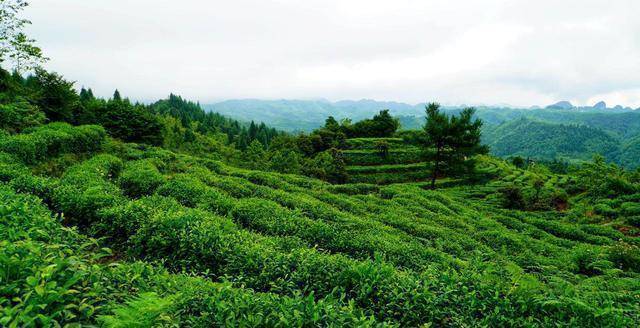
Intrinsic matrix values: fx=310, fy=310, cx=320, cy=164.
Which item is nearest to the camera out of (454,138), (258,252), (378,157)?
(258,252)

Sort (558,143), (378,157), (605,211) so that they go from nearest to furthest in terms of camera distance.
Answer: (605,211)
(378,157)
(558,143)

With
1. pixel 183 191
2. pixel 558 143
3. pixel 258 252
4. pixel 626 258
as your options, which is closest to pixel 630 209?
pixel 626 258

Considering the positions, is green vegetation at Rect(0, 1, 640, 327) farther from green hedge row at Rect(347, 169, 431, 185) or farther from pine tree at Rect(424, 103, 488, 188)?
green hedge row at Rect(347, 169, 431, 185)

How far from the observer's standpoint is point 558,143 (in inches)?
6762

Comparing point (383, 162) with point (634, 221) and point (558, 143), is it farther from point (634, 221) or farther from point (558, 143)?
point (558, 143)

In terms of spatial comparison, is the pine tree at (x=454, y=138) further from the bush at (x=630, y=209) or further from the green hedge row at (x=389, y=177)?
the bush at (x=630, y=209)

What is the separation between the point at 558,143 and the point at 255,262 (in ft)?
699

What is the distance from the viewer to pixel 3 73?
25016mm

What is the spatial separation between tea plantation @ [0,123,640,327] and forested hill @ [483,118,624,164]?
177951 mm

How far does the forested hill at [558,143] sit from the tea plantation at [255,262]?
17795 cm

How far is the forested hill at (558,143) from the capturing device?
6201 inches

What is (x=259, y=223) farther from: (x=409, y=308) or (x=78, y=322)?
(x=78, y=322)

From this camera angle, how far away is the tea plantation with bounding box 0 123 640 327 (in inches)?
141

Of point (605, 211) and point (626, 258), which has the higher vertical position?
point (626, 258)
